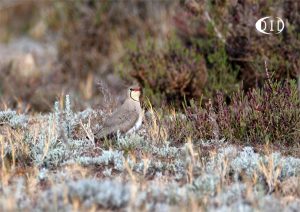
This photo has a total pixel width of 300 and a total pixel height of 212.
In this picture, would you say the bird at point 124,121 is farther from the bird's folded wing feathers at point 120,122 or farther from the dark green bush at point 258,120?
the dark green bush at point 258,120

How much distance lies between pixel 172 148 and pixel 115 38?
9.35 meters

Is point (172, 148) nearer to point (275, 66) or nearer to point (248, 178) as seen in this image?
point (248, 178)

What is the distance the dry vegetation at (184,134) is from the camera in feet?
17.7

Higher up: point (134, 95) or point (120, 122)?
point (134, 95)

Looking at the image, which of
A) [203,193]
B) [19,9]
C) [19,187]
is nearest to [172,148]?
[203,193]


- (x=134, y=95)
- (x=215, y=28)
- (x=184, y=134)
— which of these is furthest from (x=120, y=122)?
(x=215, y=28)

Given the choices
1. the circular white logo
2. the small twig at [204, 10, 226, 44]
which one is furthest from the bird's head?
the small twig at [204, 10, 226, 44]

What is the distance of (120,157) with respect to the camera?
645 cm

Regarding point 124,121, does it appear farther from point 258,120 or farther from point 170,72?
point 170,72

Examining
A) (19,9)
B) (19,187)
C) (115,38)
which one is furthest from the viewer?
(19,9)

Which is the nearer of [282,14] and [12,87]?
[282,14]

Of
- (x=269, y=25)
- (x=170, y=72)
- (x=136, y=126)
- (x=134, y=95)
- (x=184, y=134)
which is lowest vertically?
(x=184, y=134)

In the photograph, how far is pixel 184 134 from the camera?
7211 millimetres

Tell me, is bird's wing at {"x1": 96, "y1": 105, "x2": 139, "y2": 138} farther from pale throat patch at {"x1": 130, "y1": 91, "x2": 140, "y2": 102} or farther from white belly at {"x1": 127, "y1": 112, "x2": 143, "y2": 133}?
pale throat patch at {"x1": 130, "y1": 91, "x2": 140, "y2": 102}
